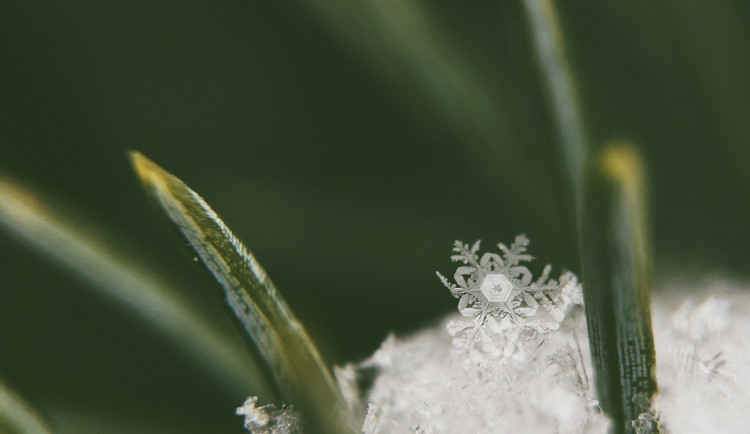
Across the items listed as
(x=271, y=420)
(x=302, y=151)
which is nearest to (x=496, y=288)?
(x=271, y=420)

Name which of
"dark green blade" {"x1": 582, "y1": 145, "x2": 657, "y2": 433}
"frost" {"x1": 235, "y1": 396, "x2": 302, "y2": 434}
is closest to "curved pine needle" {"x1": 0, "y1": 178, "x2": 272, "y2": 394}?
"frost" {"x1": 235, "y1": 396, "x2": 302, "y2": 434}

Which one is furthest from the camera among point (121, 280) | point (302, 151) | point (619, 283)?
point (302, 151)

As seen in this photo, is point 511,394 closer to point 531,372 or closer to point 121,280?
point 531,372

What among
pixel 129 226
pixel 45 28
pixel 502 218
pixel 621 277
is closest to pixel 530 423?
pixel 621 277

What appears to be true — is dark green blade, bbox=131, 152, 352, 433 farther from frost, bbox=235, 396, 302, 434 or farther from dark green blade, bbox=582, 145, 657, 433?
dark green blade, bbox=582, 145, 657, 433

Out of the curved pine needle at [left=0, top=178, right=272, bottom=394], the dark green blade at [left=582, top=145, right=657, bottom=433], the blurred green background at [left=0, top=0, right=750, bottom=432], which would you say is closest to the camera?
the dark green blade at [left=582, top=145, right=657, bottom=433]

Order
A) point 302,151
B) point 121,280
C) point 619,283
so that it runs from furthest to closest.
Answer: point 302,151 → point 121,280 → point 619,283

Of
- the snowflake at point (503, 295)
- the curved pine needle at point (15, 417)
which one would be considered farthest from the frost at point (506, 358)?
the curved pine needle at point (15, 417)
